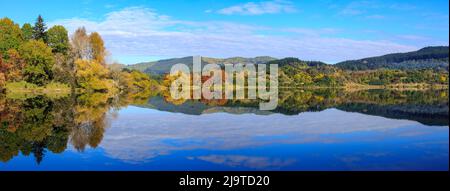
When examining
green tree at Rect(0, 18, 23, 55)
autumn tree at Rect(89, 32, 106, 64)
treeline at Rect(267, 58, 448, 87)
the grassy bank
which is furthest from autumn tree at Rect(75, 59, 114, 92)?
treeline at Rect(267, 58, 448, 87)

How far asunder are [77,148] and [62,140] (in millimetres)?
2190

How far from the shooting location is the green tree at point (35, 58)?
6297 cm

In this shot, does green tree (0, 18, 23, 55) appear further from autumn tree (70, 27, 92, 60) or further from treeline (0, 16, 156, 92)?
autumn tree (70, 27, 92, 60)

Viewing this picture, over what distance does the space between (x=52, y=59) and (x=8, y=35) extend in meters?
7.44

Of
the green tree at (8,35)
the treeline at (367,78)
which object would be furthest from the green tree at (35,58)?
the treeline at (367,78)

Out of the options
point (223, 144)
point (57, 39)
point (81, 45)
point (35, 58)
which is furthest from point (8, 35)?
point (223, 144)

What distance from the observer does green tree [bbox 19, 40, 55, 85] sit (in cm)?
6297

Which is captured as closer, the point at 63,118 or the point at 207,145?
the point at 207,145

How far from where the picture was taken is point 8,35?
65562 millimetres

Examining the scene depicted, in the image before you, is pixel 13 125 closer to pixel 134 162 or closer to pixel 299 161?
pixel 134 162

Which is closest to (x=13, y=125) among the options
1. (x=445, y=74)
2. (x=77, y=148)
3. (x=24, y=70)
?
(x=77, y=148)

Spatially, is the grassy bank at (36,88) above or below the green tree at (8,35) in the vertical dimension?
below

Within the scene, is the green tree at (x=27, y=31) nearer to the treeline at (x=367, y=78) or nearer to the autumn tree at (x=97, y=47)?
the autumn tree at (x=97, y=47)

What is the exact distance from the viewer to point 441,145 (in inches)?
607
